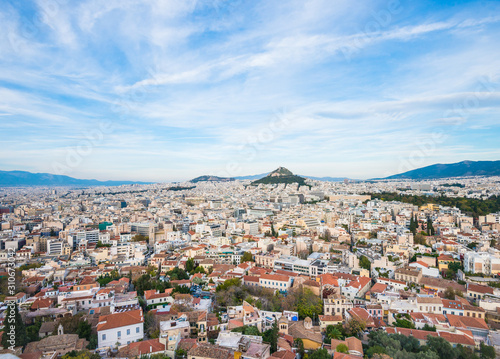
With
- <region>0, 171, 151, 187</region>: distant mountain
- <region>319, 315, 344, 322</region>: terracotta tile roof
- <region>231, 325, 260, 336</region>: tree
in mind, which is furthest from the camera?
<region>0, 171, 151, 187</region>: distant mountain

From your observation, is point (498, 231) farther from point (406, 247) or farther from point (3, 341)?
point (3, 341)

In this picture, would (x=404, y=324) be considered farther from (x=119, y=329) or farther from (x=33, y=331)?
(x=33, y=331)

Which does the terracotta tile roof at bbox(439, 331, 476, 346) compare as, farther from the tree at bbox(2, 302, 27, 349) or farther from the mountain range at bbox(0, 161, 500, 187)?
the mountain range at bbox(0, 161, 500, 187)

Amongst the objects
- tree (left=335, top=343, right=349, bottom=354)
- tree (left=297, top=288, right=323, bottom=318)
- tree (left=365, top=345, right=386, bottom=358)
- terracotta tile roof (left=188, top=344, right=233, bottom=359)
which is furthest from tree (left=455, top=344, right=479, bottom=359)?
terracotta tile roof (left=188, top=344, right=233, bottom=359)

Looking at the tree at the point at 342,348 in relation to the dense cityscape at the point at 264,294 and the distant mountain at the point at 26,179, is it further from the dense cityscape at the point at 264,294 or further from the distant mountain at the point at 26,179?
the distant mountain at the point at 26,179

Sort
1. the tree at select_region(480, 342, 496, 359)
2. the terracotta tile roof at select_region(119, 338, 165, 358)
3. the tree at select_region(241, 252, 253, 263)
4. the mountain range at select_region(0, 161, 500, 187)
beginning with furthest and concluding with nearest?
1. the mountain range at select_region(0, 161, 500, 187)
2. the tree at select_region(241, 252, 253, 263)
3. the tree at select_region(480, 342, 496, 359)
4. the terracotta tile roof at select_region(119, 338, 165, 358)

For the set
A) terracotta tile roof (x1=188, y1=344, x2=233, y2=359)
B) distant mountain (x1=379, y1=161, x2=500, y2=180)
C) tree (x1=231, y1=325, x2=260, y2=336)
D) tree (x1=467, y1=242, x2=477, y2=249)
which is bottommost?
tree (x1=231, y1=325, x2=260, y2=336)
